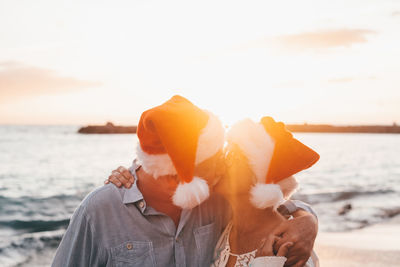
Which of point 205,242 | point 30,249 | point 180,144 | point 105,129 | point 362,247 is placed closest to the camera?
point 180,144

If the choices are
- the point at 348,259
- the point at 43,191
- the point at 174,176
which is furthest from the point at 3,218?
the point at 174,176

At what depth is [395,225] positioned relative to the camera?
8.71m

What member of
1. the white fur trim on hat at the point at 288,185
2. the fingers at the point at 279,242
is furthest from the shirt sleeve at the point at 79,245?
the white fur trim on hat at the point at 288,185

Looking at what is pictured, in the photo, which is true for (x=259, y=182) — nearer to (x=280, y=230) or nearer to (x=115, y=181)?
(x=280, y=230)

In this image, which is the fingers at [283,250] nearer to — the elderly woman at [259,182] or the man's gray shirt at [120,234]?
the elderly woman at [259,182]

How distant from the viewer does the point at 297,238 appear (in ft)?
7.82

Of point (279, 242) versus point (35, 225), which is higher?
point (279, 242)

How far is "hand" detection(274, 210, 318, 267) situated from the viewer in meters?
2.37

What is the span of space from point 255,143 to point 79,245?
127 cm

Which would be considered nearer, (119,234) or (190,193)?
(190,193)

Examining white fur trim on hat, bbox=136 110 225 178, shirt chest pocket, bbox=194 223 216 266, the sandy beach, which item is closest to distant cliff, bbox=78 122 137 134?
the sandy beach

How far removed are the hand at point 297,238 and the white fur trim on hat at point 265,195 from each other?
0.19 m

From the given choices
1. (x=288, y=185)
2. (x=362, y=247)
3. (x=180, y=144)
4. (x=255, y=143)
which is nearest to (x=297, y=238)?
(x=288, y=185)

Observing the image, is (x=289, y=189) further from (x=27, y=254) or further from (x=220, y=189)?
(x=27, y=254)
